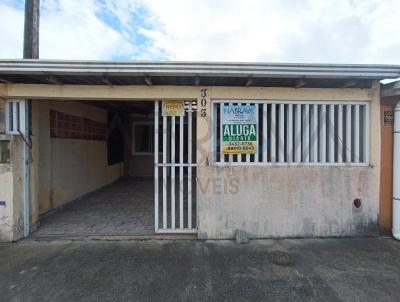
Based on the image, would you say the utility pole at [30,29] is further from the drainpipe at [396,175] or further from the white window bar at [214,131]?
the drainpipe at [396,175]

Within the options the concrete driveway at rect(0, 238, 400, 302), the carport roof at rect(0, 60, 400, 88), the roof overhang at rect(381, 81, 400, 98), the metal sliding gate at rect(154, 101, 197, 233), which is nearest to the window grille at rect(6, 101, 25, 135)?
the carport roof at rect(0, 60, 400, 88)

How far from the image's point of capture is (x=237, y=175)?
3.87 meters

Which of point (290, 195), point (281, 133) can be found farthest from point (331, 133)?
point (290, 195)

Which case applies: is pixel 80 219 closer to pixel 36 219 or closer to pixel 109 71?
pixel 36 219

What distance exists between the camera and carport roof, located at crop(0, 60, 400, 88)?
3275 mm

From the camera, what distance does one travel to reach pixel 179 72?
3342 millimetres

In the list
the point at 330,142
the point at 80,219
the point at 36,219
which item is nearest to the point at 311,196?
the point at 330,142

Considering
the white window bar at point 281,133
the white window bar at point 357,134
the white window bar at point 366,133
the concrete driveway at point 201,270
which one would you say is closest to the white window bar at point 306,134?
the white window bar at point 281,133

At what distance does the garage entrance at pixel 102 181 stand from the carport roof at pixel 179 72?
0.64 m

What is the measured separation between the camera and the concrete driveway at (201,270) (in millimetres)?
2539

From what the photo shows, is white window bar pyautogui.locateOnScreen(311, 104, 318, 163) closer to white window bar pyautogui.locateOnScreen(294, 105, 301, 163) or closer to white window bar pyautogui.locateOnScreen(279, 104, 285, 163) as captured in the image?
white window bar pyautogui.locateOnScreen(294, 105, 301, 163)

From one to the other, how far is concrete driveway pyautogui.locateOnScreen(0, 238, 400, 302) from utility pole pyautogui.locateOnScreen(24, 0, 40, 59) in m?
3.93

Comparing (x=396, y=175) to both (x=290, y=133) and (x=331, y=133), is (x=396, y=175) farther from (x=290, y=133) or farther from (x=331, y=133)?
(x=290, y=133)

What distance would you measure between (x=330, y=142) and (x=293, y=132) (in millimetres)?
649
